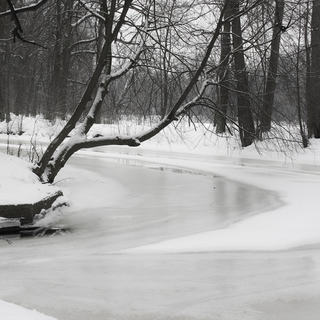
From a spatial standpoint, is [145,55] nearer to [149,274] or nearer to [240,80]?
[240,80]

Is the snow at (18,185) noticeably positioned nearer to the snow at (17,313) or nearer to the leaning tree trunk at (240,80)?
the snow at (17,313)

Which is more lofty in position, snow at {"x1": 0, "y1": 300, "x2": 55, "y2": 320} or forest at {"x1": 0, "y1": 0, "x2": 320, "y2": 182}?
forest at {"x1": 0, "y1": 0, "x2": 320, "y2": 182}

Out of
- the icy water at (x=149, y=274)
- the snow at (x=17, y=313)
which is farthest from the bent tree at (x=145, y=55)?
the snow at (x=17, y=313)

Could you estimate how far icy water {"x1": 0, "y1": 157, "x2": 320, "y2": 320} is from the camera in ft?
10.5

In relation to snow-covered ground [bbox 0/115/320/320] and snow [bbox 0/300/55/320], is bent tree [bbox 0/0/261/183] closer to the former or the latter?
snow-covered ground [bbox 0/115/320/320]

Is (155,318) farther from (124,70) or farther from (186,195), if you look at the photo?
(124,70)

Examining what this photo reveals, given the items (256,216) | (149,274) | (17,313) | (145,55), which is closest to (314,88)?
(145,55)

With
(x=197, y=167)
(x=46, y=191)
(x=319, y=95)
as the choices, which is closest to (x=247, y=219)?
(x=46, y=191)

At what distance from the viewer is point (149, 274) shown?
3.86 m

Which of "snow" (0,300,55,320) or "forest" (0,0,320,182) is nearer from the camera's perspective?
"snow" (0,300,55,320)

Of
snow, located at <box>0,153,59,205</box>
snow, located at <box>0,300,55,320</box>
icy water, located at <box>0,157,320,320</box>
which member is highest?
snow, located at <box>0,153,59,205</box>

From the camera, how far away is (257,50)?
8.19 metres

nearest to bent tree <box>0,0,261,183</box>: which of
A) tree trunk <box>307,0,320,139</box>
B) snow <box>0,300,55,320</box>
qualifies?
snow <box>0,300,55,320</box>

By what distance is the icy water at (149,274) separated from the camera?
3.19m
